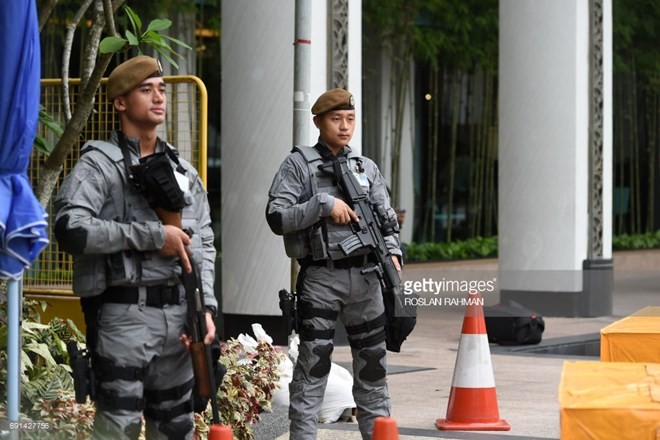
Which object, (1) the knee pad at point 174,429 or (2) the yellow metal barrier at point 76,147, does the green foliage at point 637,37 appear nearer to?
(2) the yellow metal barrier at point 76,147

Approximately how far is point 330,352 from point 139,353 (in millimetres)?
1915

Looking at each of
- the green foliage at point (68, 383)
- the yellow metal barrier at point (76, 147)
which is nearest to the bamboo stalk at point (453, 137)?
the yellow metal barrier at point (76, 147)

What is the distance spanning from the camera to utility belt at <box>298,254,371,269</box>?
259 inches

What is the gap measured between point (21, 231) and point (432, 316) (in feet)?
40.2

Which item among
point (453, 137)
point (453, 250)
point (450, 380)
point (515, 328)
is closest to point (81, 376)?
point (450, 380)

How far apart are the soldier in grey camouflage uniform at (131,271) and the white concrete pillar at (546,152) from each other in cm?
1111

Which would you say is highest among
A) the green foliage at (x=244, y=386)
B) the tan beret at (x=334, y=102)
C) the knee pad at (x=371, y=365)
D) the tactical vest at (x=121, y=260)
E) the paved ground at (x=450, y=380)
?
the tan beret at (x=334, y=102)

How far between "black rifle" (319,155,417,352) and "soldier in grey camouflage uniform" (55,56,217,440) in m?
1.63

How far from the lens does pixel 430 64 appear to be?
23578 millimetres

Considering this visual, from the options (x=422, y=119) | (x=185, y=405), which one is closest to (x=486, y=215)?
(x=422, y=119)

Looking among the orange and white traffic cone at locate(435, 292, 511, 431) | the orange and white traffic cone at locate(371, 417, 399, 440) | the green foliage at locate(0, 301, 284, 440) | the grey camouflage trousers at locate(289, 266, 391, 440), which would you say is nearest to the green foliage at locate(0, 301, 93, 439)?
the green foliage at locate(0, 301, 284, 440)

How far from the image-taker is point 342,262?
661 cm

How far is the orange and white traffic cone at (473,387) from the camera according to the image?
315 inches

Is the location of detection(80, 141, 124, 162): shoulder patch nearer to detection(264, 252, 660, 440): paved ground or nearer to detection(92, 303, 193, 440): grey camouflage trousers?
detection(92, 303, 193, 440): grey camouflage trousers
